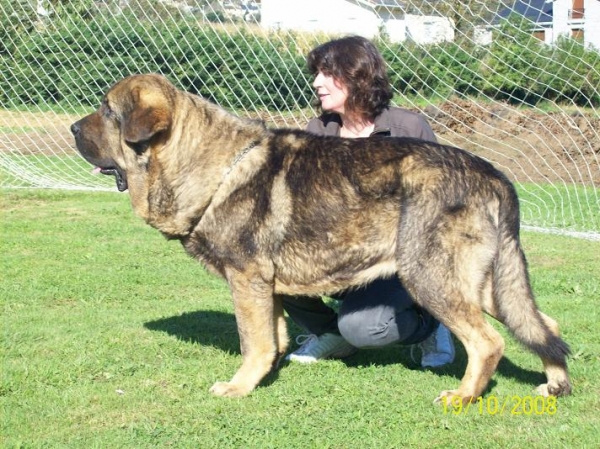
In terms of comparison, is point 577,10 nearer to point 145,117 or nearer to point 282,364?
point 282,364

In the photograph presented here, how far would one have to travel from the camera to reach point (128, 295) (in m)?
7.21

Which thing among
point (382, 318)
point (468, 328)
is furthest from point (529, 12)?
point (468, 328)

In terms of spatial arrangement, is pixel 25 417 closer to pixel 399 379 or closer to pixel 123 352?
pixel 123 352

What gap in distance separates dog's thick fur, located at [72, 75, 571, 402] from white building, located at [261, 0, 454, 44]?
684cm

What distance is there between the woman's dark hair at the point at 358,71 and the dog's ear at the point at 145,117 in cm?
126

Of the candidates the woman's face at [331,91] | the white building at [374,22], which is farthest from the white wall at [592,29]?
the woman's face at [331,91]

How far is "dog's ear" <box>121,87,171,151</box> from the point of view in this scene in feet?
15.5

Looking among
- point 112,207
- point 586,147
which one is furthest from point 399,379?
point 586,147

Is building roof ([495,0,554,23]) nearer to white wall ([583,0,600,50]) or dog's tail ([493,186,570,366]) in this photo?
white wall ([583,0,600,50])

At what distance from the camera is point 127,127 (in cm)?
477

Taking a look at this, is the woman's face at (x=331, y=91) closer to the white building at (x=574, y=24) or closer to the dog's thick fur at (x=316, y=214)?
the dog's thick fur at (x=316, y=214)

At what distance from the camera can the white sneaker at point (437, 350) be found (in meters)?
5.57

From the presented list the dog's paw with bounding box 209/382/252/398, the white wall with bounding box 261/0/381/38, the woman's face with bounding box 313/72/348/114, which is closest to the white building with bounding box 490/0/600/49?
the white wall with bounding box 261/0/381/38

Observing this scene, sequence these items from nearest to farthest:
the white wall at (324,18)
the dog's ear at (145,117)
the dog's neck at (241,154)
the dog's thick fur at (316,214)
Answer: the dog's thick fur at (316,214)
the dog's ear at (145,117)
the dog's neck at (241,154)
the white wall at (324,18)
